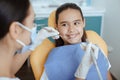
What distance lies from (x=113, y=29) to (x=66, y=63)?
1.11 metres

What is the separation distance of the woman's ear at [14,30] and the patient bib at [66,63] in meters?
0.50

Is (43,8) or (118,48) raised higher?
(43,8)

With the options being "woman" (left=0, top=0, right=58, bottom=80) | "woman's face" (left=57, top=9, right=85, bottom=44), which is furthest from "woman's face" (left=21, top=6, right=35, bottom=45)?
"woman's face" (left=57, top=9, right=85, bottom=44)

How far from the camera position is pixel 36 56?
4.75ft

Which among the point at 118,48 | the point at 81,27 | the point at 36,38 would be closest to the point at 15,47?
the point at 36,38

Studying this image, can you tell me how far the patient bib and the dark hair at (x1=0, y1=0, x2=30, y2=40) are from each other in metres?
0.54

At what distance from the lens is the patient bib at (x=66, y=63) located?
1420 millimetres

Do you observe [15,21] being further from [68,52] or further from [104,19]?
[104,19]

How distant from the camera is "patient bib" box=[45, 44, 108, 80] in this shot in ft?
4.66

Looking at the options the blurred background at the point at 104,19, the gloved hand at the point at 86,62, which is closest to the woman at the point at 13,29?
the gloved hand at the point at 86,62

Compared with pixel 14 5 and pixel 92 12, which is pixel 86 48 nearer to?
pixel 14 5

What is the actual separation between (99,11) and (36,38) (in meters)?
1.50

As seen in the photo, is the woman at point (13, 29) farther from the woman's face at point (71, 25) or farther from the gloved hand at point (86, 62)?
the woman's face at point (71, 25)

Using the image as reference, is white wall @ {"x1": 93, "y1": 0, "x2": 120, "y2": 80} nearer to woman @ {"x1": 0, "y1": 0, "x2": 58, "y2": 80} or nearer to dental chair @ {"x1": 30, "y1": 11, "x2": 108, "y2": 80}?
dental chair @ {"x1": 30, "y1": 11, "x2": 108, "y2": 80}
